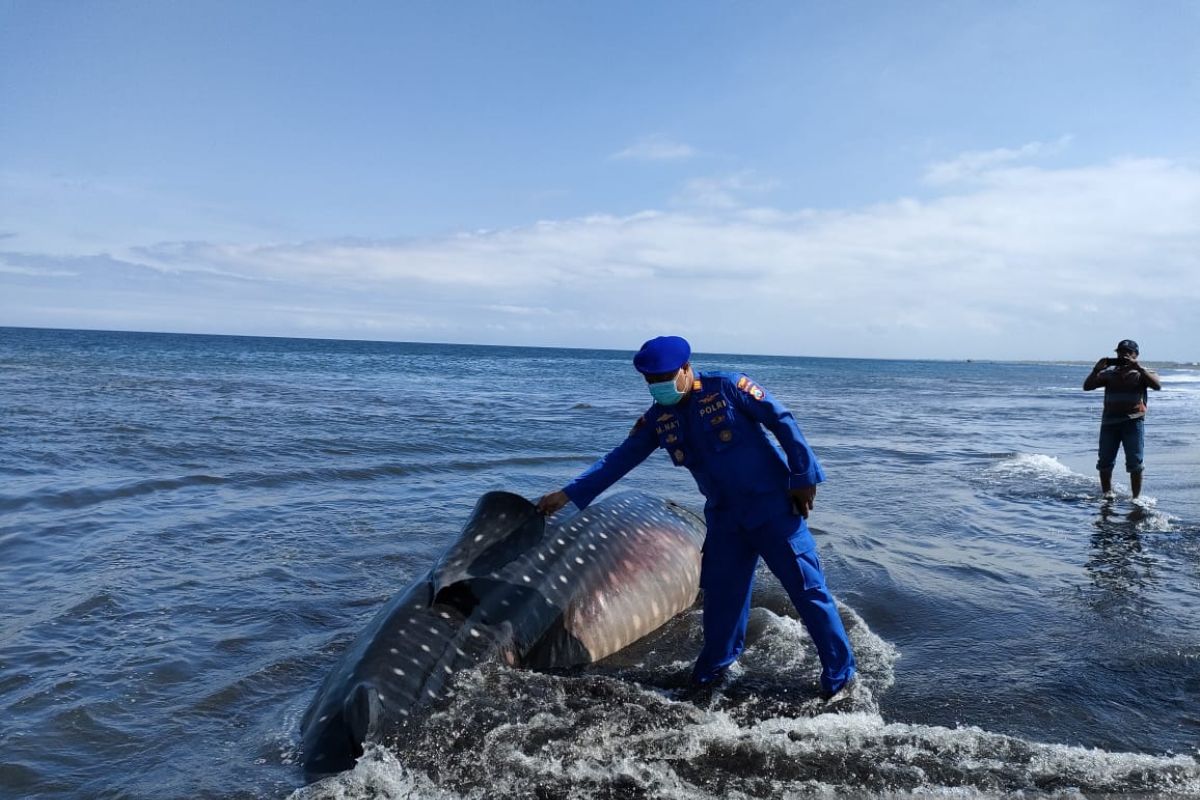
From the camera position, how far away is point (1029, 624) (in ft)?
18.0

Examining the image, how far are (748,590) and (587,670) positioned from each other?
3.57 ft

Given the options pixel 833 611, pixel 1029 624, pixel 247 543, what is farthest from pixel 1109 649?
pixel 247 543

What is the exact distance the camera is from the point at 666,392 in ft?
13.8

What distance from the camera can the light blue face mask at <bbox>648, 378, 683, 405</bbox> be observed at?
4.20 metres

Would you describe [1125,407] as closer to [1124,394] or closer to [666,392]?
[1124,394]

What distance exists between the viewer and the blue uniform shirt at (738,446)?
13.5 ft

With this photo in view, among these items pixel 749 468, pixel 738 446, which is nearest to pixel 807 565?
pixel 749 468

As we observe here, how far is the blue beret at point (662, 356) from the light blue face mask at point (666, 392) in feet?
0.25

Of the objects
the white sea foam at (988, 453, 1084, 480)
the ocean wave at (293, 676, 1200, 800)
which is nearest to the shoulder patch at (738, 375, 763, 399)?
the ocean wave at (293, 676, 1200, 800)

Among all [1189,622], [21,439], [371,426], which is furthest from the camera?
[371,426]

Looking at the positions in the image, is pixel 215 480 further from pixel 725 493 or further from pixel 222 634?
pixel 725 493

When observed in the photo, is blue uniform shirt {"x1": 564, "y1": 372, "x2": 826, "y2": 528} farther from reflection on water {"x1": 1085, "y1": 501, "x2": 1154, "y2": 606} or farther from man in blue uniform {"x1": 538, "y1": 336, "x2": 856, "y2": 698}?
reflection on water {"x1": 1085, "y1": 501, "x2": 1154, "y2": 606}

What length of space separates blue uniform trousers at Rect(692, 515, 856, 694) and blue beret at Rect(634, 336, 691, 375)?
95 cm

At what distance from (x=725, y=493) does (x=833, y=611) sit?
829mm
